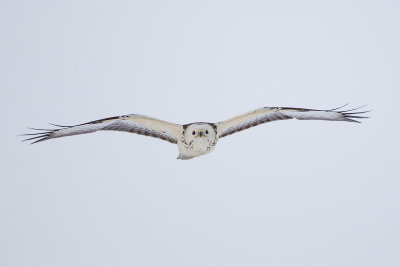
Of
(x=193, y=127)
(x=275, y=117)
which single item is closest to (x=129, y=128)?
(x=193, y=127)

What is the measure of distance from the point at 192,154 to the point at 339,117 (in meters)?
4.78

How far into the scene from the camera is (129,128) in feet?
59.5

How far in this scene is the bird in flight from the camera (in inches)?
693

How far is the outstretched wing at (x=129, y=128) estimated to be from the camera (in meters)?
17.5

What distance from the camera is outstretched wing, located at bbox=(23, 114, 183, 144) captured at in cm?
1752

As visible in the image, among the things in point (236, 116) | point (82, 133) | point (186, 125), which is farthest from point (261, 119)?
point (82, 133)

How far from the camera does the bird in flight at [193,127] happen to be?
17.6 m

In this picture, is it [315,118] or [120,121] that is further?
[315,118]

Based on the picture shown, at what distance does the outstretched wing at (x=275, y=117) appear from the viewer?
18.5 meters

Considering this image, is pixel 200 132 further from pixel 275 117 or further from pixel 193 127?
pixel 275 117

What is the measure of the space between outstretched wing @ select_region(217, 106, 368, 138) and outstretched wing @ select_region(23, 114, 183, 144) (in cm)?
152

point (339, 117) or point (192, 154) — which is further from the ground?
point (339, 117)

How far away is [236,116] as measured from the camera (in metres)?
18.3

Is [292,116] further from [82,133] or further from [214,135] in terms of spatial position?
[82,133]
